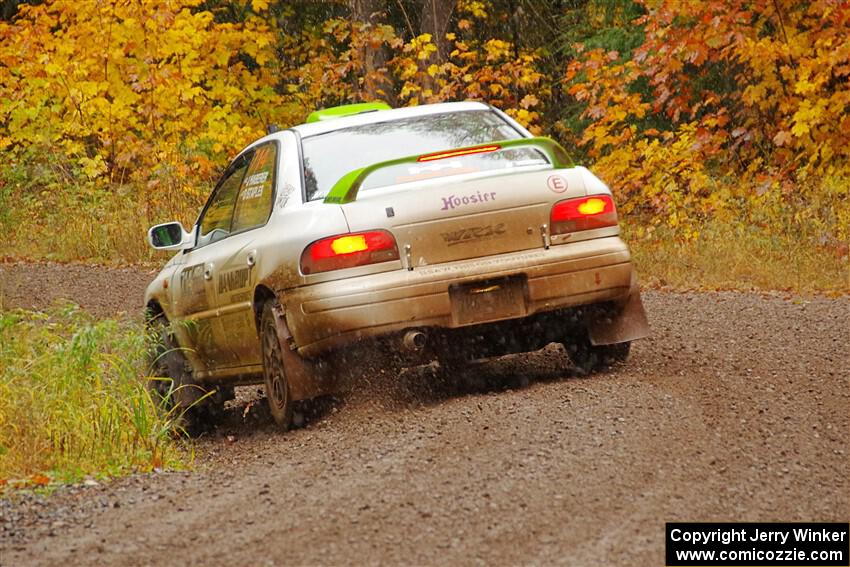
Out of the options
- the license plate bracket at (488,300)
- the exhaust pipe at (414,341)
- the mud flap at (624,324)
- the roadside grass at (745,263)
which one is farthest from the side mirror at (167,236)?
the roadside grass at (745,263)

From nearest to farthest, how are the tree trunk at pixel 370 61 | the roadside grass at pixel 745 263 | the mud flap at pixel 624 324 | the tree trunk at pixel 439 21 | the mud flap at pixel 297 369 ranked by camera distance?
the mud flap at pixel 297 369 < the mud flap at pixel 624 324 < the roadside grass at pixel 745 263 < the tree trunk at pixel 370 61 < the tree trunk at pixel 439 21

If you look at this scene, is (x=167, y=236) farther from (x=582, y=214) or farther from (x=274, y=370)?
(x=582, y=214)

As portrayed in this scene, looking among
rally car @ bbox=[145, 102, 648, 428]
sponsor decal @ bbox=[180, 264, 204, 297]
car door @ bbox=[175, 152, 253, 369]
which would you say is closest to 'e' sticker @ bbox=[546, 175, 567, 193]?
rally car @ bbox=[145, 102, 648, 428]

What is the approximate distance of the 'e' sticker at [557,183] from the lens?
7.35 m

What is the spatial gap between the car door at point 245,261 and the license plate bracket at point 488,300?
1144mm

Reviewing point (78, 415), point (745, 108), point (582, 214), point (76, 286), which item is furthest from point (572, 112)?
point (78, 415)

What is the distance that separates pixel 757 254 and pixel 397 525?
9672 millimetres

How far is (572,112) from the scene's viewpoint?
25.0 meters

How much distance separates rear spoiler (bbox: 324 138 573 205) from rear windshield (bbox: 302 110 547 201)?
0.19 ft

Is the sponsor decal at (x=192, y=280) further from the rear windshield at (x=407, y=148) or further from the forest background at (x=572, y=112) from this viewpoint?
the forest background at (x=572, y=112)

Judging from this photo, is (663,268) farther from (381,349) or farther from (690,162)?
(381,349)

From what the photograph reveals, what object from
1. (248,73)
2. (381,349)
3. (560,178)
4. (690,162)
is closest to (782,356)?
(560,178)

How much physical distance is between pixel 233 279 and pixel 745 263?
702cm

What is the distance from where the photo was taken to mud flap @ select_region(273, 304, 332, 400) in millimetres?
7199
